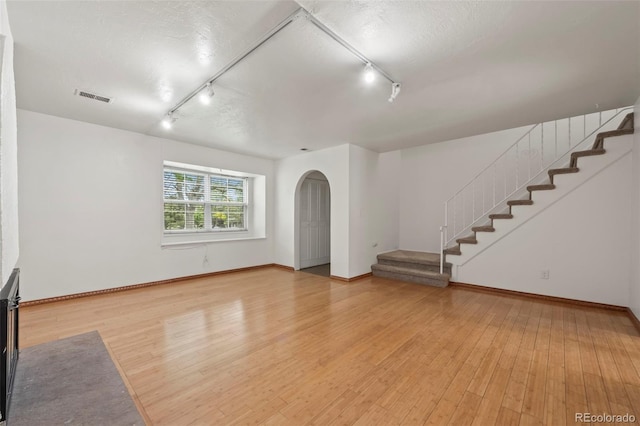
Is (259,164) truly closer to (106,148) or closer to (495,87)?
(106,148)

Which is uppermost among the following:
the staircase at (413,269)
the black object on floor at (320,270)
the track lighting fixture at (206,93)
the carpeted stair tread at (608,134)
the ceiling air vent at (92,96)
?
the ceiling air vent at (92,96)

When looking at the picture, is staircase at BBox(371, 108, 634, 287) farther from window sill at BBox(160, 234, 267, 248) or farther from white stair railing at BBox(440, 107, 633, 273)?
window sill at BBox(160, 234, 267, 248)

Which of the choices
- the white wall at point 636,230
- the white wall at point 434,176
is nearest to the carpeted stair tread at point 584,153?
the white wall at point 636,230

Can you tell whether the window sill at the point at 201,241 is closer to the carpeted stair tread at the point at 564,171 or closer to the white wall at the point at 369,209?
the white wall at the point at 369,209

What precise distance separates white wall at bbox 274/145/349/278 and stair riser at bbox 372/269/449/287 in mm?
861

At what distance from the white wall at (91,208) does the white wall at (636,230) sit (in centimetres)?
652

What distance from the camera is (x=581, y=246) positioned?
146 inches

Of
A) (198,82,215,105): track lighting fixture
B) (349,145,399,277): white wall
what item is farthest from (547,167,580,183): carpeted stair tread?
(198,82,215,105): track lighting fixture

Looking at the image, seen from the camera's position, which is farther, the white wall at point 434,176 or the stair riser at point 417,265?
the white wall at point 434,176

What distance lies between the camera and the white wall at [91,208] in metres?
3.63

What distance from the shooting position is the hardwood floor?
1701 millimetres

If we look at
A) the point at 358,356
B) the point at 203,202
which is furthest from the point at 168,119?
the point at 358,356

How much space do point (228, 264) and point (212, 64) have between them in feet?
14.1

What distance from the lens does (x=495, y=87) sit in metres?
2.83
